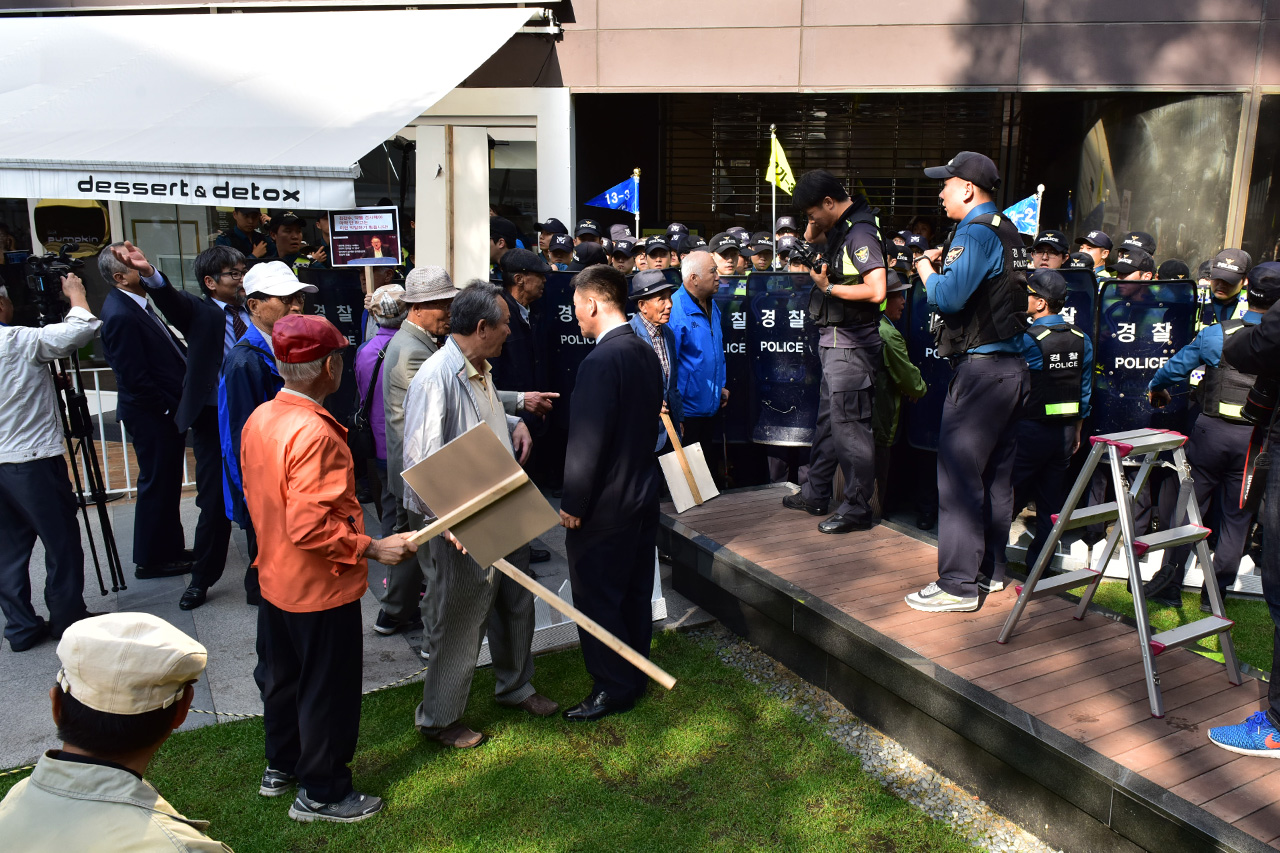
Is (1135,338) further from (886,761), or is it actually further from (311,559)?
(311,559)

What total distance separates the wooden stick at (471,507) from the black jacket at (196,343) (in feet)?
9.94

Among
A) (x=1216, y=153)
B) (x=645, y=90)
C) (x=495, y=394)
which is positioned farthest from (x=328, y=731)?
(x=1216, y=153)

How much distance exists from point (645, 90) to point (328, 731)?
1091 cm

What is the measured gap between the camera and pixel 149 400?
18.9ft

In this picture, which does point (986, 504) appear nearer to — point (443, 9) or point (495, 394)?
point (495, 394)

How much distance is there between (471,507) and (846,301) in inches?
113

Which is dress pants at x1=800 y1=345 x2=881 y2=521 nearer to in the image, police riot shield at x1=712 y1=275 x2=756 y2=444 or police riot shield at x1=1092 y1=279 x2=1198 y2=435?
police riot shield at x1=712 y1=275 x2=756 y2=444

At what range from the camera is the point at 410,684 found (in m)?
4.64

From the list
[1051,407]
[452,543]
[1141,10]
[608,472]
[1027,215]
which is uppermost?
[1141,10]

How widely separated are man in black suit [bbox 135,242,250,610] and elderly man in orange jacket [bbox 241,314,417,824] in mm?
2335

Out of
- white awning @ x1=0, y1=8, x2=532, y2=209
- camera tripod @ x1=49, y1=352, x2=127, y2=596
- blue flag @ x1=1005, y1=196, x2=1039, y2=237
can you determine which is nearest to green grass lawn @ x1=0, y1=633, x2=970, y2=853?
camera tripod @ x1=49, y1=352, x2=127, y2=596

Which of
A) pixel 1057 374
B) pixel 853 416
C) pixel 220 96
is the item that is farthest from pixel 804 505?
pixel 220 96

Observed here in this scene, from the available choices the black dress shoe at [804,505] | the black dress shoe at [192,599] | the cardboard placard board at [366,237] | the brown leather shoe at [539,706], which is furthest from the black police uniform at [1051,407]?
the black dress shoe at [192,599]

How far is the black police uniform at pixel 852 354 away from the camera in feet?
16.7
